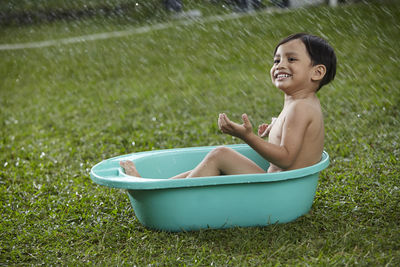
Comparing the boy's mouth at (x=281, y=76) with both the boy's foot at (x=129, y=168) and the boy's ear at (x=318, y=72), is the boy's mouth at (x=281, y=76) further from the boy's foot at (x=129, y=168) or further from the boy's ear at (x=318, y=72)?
the boy's foot at (x=129, y=168)

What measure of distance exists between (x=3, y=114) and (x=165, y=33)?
621 cm

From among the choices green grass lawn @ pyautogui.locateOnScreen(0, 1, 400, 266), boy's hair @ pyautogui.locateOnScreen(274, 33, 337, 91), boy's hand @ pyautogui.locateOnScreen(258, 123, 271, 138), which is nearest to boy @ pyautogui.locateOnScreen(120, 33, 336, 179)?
boy's hair @ pyautogui.locateOnScreen(274, 33, 337, 91)

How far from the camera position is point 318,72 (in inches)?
109

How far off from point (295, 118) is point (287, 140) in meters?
0.14

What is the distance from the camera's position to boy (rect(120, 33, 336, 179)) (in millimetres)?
2646

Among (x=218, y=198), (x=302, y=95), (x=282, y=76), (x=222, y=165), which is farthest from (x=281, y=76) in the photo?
(x=218, y=198)

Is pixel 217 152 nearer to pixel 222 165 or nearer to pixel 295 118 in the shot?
pixel 222 165

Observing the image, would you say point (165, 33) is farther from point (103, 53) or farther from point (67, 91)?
point (67, 91)

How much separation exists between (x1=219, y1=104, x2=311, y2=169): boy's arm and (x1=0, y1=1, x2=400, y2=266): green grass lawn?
0.40 m

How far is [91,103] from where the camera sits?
21.7 ft

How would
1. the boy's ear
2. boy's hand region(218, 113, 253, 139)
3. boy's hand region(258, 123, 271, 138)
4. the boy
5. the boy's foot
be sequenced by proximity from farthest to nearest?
boy's hand region(258, 123, 271, 138) → the boy's foot → the boy's ear → the boy → boy's hand region(218, 113, 253, 139)

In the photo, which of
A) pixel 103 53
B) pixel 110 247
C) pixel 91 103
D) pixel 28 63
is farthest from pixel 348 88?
pixel 28 63

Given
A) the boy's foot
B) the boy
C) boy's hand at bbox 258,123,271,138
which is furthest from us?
boy's hand at bbox 258,123,271,138

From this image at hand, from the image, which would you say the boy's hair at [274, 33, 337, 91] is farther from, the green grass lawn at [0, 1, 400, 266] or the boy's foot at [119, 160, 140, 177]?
the boy's foot at [119, 160, 140, 177]
